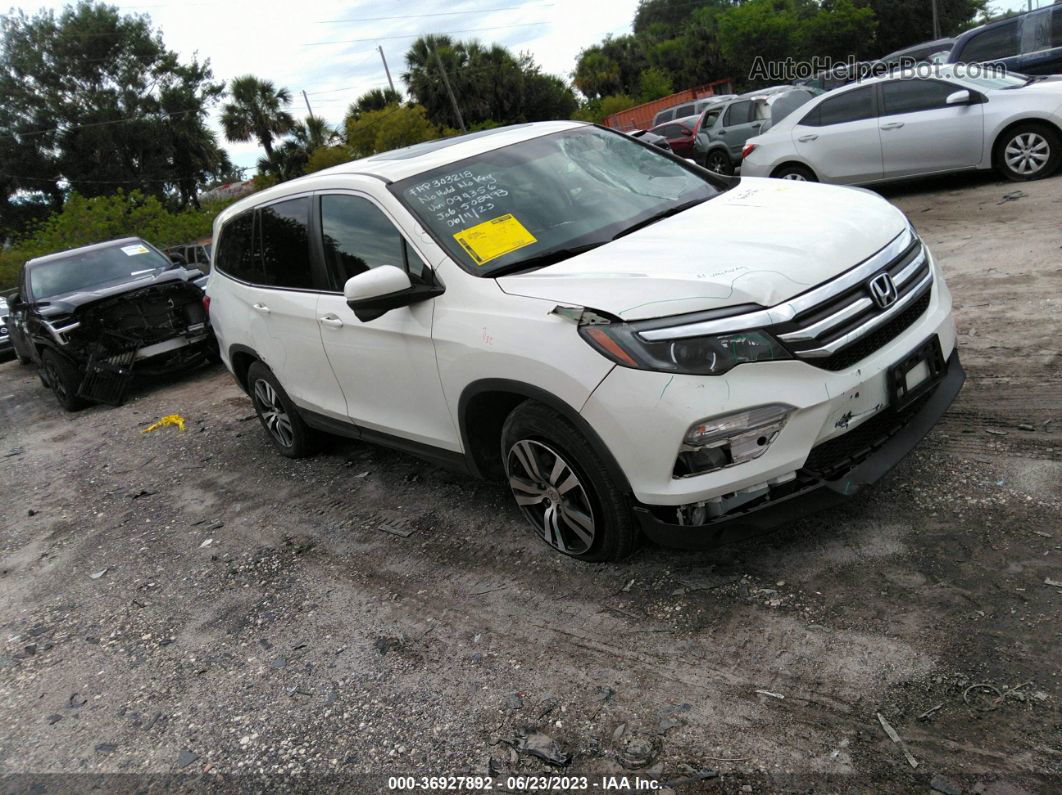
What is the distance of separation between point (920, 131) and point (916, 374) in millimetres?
7786

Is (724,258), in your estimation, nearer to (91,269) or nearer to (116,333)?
(116,333)

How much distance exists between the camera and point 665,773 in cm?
249

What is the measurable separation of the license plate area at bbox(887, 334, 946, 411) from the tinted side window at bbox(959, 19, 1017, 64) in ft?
34.4

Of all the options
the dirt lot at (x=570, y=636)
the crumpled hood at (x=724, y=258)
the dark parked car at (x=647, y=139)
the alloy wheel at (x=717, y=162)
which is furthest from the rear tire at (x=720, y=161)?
the crumpled hood at (x=724, y=258)

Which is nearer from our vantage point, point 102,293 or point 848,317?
point 848,317

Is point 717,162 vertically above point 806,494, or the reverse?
point 717,162

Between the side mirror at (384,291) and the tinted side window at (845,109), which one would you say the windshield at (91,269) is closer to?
the side mirror at (384,291)

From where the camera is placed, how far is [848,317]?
3.05 m

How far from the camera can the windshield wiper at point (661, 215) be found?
3.80m

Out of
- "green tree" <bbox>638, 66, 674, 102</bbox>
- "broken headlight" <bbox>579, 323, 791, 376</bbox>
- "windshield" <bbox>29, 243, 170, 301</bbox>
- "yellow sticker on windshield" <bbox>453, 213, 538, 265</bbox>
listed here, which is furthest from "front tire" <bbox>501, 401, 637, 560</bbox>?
"green tree" <bbox>638, 66, 674, 102</bbox>

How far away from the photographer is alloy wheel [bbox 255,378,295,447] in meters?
5.68

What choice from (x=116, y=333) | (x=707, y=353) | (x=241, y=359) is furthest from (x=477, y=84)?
(x=707, y=353)

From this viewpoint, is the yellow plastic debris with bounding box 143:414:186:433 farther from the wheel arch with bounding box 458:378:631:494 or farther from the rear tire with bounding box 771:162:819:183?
the rear tire with bounding box 771:162:819:183

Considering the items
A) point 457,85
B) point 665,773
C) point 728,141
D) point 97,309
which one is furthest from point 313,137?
point 665,773
